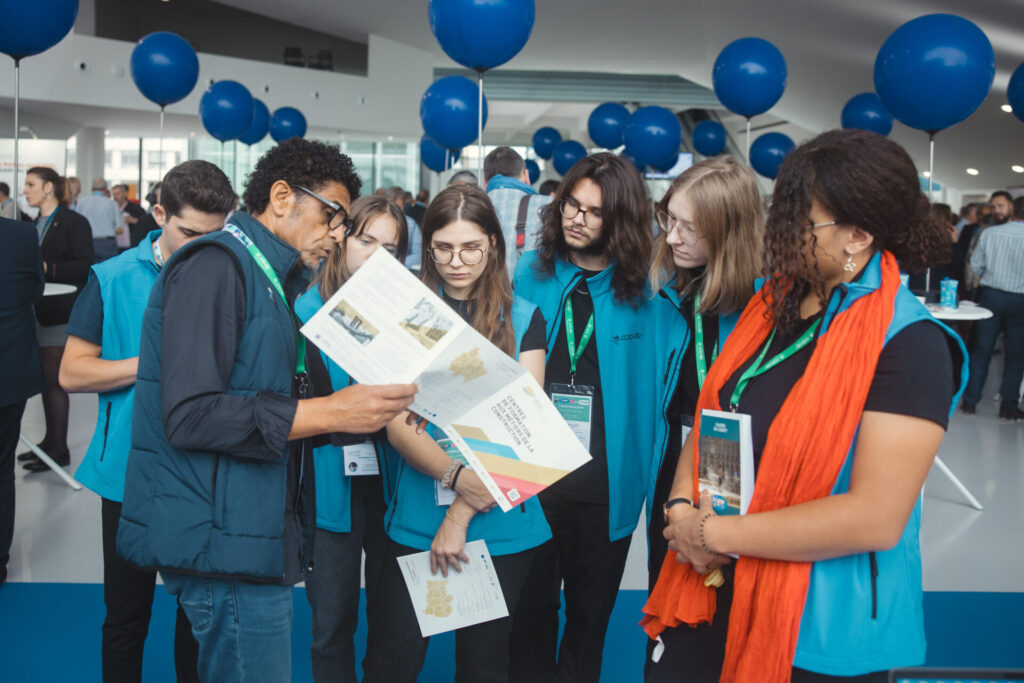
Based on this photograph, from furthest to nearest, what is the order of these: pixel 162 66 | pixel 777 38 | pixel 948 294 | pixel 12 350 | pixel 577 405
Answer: pixel 777 38
pixel 162 66
pixel 948 294
pixel 12 350
pixel 577 405

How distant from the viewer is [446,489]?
1684 mm

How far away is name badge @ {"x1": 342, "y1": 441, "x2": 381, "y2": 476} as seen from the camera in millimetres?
1919

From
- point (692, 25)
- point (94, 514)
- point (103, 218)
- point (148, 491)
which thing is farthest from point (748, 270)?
point (692, 25)

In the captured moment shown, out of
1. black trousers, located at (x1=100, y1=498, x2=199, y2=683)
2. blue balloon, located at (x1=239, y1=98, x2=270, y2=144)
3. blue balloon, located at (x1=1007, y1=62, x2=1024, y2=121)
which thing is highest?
blue balloon, located at (x1=239, y1=98, x2=270, y2=144)

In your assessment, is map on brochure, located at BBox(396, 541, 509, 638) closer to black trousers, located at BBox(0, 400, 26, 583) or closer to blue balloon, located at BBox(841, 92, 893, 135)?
black trousers, located at BBox(0, 400, 26, 583)

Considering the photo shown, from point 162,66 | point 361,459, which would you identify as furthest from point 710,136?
point 361,459

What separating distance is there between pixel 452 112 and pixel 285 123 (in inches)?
203

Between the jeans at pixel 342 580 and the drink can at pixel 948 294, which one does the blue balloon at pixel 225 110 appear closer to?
the drink can at pixel 948 294

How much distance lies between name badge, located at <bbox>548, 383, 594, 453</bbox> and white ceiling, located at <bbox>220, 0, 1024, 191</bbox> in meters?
5.91

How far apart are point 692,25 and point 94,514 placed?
10.2 m

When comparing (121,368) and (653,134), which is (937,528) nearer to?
(121,368)

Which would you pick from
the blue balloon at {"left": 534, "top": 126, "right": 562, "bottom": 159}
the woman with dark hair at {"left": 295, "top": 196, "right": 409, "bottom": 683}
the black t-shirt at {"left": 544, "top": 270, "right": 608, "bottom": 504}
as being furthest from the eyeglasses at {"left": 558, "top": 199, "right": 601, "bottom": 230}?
the blue balloon at {"left": 534, "top": 126, "right": 562, "bottom": 159}

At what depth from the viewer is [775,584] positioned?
118cm

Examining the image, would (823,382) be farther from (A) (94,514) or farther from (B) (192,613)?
(A) (94,514)
